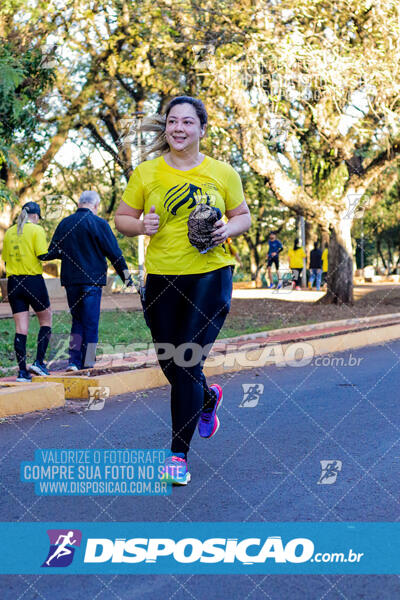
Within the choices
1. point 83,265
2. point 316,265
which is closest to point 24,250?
point 83,265

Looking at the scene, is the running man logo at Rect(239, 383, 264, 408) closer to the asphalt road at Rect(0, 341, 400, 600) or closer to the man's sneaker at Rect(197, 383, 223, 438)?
the asphalt road at Rect(0, 341, 400, 600)

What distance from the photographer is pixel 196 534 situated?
11.7ft

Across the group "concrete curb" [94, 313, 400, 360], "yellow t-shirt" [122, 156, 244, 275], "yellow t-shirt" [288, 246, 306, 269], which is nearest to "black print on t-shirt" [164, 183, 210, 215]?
"yellow t-shirt" [122, 156, 244, 275]

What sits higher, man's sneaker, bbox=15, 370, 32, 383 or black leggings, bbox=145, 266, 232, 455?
black leggings, bbox=145, 266, 232, 455

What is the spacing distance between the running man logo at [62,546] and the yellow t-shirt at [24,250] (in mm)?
4572

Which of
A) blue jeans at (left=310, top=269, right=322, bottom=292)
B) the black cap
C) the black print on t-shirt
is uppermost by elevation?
the black print on t-shirt

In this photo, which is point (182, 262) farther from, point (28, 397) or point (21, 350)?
point (21, 350)

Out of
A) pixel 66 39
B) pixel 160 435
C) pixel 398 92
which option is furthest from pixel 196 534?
pixel 66 39

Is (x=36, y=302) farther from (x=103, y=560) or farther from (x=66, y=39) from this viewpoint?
(x=66, y=39)

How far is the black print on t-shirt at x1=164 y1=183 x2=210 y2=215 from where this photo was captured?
432 centimetres

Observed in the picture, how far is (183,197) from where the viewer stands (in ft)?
14.2

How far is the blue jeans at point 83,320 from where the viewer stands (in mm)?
8023

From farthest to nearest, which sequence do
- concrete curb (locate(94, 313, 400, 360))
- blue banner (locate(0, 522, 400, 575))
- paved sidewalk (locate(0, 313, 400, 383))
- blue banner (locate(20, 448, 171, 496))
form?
concrete curb (locate(94, 313, 400, 360)) < paved sidewalk (locate(0, 313, 400, 383)) < blue banner (locate(20, 448, 171, 496)) < blue banner (locate(0, 522, 400, 575))

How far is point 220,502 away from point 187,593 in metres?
1.05
